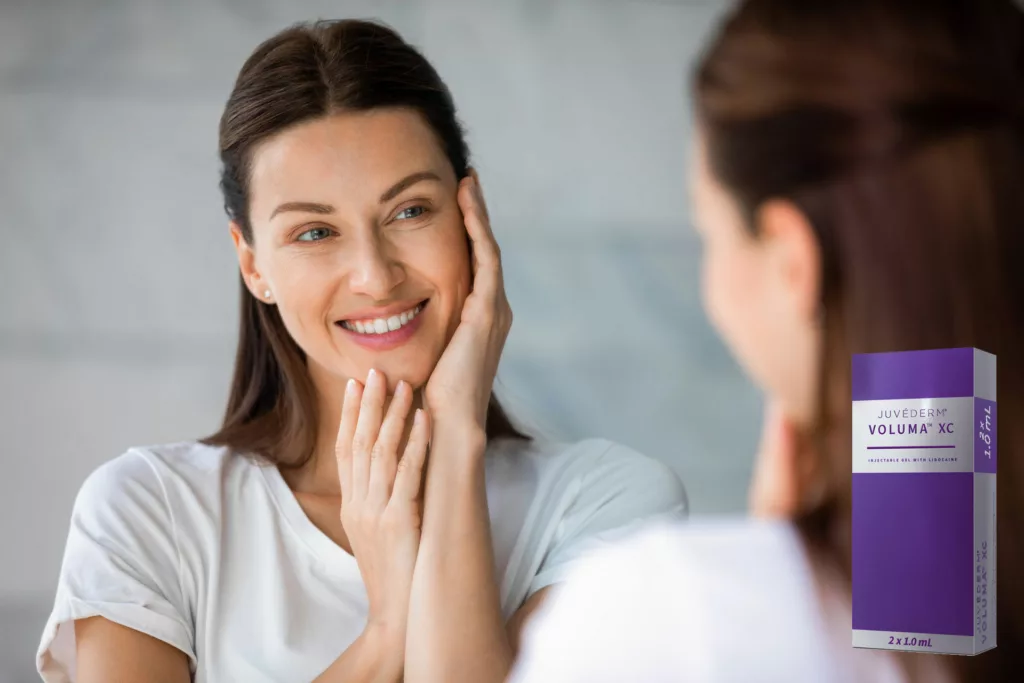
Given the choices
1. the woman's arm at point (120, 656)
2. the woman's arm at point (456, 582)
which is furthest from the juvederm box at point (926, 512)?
the woman's arm at point (120, 656)

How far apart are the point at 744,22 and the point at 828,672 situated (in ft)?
1.57

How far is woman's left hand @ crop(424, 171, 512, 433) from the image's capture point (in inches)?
54.0

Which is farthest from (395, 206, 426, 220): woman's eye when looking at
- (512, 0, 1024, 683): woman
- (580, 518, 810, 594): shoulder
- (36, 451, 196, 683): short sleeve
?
(580, 518, 810, 594): shoulder

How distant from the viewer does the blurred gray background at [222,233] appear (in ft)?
4.53

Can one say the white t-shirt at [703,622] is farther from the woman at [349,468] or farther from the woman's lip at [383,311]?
the woman's lip at [383,311]

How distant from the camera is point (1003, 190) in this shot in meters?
0.78

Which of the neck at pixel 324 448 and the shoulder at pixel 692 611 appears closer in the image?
the shoulder at pixel 692 611

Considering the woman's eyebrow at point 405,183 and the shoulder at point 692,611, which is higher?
the woman's eyebrow at point 405,183

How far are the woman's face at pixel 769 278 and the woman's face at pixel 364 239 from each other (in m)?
0.54

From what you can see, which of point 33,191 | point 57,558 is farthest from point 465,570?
point 33,191

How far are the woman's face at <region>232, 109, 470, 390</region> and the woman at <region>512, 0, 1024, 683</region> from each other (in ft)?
1.94

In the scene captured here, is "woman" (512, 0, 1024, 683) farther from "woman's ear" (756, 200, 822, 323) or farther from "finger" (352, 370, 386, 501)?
"finger" (352, 370, 386, 501)

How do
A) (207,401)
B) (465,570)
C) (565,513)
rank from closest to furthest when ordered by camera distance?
(465,570) → (565,513) → (207,401)

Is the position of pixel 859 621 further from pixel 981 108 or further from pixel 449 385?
pixel 449 385
